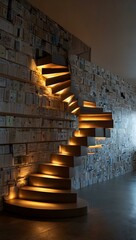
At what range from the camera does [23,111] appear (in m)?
4.11

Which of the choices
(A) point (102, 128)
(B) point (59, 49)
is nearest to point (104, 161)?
(A) point (102, 128)

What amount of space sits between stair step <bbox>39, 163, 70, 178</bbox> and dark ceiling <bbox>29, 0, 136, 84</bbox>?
287 centimetres

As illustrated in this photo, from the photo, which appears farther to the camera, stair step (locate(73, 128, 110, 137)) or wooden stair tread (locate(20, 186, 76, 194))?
stair step (locate(73, 128, 110, 137))

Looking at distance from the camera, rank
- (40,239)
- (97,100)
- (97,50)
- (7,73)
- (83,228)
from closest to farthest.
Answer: (40,239), (83,228), (7,73), (97,50), (97,100)

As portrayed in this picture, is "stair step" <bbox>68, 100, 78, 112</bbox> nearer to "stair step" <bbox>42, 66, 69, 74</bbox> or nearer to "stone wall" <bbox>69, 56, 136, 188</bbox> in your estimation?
"stone wall" <bbox>69, 56, 136, 188</bbox>

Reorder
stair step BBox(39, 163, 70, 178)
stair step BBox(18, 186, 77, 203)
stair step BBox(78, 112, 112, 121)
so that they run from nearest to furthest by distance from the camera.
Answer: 1. stair step BBox(18, 186, 77, 203)
2. stair step BBox(39, 163, 70, 178)
3. stair step BBox(78, 112, 112, 121)

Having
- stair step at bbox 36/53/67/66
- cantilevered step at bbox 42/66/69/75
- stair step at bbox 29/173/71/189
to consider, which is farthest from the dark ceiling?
stair step at bbox 29/173/71/189

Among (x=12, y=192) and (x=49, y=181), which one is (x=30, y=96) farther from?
(x=12, y=192)

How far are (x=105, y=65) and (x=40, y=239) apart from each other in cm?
551

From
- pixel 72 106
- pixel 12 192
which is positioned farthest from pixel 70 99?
pixel 12 192

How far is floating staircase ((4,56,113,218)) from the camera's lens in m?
3.53

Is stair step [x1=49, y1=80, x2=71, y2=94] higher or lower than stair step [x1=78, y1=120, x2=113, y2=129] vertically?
higher

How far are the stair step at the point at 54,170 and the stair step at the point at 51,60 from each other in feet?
6.38

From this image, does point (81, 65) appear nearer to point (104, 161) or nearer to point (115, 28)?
point (115, 28)
